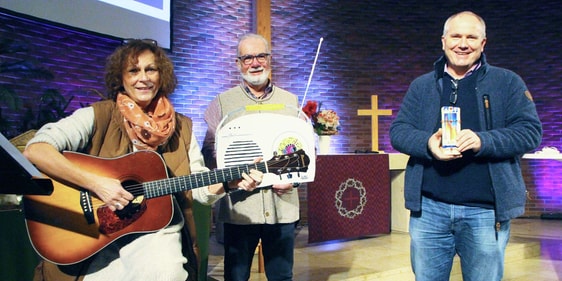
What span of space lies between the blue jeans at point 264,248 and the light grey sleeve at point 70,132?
863 millimetres

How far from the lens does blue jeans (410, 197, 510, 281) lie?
1.98 meters

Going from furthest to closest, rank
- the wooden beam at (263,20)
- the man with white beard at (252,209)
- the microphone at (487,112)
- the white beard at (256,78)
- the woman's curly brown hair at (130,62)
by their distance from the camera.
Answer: the wooden beam at (263,20), the white beard at (256,78), the man with white beard at (252,209), the woman's curly brown hair at (130,62), the microphone at (487,112)

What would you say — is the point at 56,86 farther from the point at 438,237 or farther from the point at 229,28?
the point at 438,237

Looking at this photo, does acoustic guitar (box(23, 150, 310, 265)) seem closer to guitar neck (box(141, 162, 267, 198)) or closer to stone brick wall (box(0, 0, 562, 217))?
guitar neck (box(141, 162, 267, 198))

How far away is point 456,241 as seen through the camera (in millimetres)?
2100

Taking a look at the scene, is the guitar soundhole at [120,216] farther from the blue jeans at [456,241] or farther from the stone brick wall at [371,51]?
the stone brick wall at [371,51]

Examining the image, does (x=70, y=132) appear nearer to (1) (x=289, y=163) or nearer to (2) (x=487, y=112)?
(1) (x=289, y=163)

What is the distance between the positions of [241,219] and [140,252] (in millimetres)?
604

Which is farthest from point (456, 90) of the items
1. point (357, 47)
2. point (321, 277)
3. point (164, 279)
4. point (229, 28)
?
point (357, 47)

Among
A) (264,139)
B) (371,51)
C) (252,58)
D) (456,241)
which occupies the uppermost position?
(371,51)

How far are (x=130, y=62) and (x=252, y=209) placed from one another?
92 centimetres

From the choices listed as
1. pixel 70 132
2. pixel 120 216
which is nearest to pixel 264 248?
pixel 120 216

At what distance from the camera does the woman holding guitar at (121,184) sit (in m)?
1.92

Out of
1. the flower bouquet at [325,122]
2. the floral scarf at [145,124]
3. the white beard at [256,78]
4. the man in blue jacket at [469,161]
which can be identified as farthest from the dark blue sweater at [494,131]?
the flower bouquet at [325,122]
